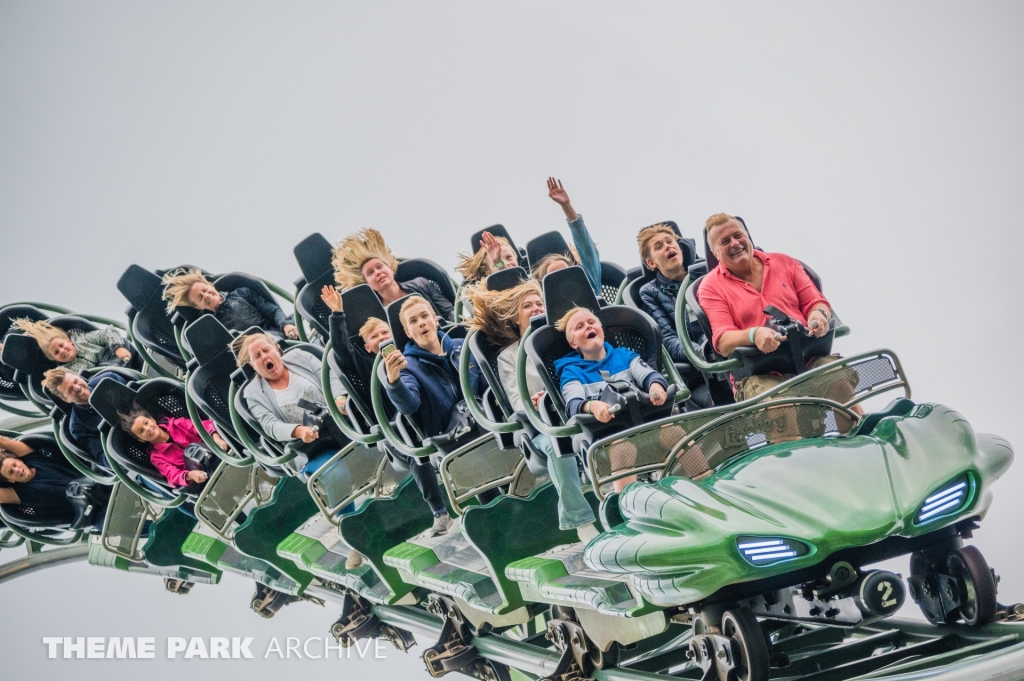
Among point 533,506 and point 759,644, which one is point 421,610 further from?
point 759,644

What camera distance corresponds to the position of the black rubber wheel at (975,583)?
11.2 feet

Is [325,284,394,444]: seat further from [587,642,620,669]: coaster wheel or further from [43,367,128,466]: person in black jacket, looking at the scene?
[43,367,128,466]: person in black jacket

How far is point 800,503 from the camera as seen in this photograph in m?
3.23

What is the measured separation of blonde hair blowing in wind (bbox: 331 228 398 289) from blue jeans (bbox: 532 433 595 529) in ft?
5.65

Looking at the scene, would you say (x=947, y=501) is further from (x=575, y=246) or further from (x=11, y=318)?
(x=11, y=318)

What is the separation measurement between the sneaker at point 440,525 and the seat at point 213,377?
Answer: 1.33 metres

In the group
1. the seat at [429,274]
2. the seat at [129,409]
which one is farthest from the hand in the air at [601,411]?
the seat at [129,409]

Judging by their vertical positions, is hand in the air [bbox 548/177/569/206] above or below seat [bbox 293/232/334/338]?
above

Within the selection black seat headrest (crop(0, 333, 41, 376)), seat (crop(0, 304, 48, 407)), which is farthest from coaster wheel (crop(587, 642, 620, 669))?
seat (crop(0, 304, 48, 407))

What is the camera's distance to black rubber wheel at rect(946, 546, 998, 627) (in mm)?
3420

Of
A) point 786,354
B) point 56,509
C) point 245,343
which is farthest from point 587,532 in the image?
point 56,509

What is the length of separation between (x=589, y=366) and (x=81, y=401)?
14.3 feet

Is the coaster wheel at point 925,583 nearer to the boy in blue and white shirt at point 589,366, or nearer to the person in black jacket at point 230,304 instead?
the boy in blue and white shirt at point 589,366

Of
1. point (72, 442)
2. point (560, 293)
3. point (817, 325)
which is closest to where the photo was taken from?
point (817, 325)
